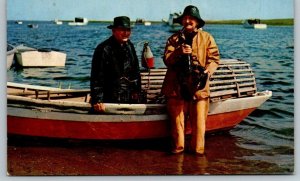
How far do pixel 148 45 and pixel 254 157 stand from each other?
174 cm

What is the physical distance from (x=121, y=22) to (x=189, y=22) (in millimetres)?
752

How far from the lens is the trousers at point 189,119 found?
5.79m

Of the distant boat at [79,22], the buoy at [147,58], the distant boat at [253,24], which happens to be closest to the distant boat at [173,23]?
the buoy at [147,58]

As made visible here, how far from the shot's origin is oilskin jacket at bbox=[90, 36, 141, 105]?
19.1 feet

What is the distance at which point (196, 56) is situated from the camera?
18.8 ft

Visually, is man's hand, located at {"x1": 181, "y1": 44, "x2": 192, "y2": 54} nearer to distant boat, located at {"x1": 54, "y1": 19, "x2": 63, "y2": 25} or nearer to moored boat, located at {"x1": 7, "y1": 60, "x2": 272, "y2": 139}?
moored boat, located at {"x1": 7, "y1": 60, "x2": 272, "y2": 139}

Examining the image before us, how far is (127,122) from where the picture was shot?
5.80 meters

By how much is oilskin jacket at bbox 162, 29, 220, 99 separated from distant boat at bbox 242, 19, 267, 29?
462 millimetres

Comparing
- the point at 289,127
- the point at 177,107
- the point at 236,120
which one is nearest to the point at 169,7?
the point at 177,107

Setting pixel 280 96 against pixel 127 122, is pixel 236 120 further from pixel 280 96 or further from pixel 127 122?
pixel 127 122

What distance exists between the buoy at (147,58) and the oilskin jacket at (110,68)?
202 millimetres

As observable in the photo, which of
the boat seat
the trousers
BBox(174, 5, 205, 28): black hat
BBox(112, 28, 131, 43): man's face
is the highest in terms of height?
BBox(174, 5, 205, 28): black hat

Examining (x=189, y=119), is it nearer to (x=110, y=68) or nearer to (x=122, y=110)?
(x=122, y=110)

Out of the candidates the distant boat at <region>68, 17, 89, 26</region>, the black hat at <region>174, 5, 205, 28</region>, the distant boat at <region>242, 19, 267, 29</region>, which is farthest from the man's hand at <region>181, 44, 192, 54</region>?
the distant boat at <region>68, 17, 89, 26</region>
